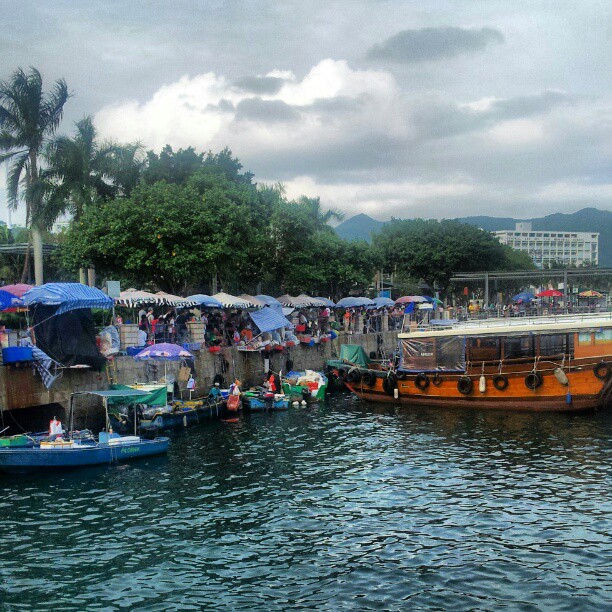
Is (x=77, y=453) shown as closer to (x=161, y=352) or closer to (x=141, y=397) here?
(x=141, y=397)

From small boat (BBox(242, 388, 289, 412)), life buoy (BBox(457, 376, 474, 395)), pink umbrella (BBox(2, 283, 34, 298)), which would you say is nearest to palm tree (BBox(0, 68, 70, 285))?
pink umbrella (BBox(2, 283, 34, 298))

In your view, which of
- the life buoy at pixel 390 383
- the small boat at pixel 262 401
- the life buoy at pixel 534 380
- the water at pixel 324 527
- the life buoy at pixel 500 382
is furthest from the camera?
the life buoy at pixel 390 383

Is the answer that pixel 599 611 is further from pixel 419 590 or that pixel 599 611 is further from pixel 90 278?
pixel 90 278

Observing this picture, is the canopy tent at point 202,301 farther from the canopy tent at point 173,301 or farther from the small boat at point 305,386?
the small boat at point 305,386

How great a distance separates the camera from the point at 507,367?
30.1 m

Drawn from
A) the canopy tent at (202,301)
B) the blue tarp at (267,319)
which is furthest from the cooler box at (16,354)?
the blue tarp at (267,319)

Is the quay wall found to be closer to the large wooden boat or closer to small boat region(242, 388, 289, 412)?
small boat region(242, 388, 289, 412)

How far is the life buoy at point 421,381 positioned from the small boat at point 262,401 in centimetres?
612

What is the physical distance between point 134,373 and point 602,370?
1856cm

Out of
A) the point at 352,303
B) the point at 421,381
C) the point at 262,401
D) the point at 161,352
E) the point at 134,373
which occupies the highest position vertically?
the point at 352,303

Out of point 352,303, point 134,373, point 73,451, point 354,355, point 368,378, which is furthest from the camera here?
point 352,303

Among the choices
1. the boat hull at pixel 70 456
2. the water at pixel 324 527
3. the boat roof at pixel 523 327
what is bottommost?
the water at pixel 324 527

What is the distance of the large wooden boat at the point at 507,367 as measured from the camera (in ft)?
92.8

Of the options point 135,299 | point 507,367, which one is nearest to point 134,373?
point 135,299
